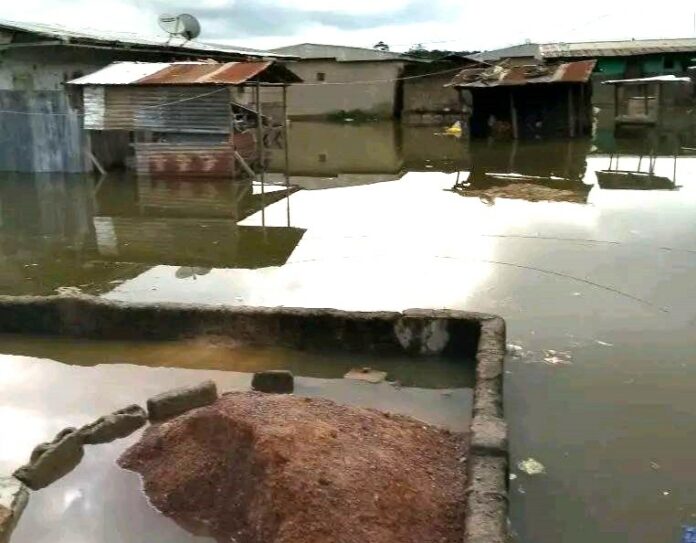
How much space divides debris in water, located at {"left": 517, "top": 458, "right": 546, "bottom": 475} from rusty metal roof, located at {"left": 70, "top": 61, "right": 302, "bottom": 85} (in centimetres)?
1174

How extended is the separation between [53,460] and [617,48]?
1452 inches

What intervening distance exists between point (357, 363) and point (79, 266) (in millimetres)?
4794

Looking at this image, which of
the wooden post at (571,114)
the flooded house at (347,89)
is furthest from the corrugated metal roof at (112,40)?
the wooden post at (571,114)

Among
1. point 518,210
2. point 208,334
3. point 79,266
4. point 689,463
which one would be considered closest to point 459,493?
point 689,463

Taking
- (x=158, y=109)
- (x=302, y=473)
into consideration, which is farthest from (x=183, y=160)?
(x=302, y=473)

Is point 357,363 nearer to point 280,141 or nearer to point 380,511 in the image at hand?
point 380,511

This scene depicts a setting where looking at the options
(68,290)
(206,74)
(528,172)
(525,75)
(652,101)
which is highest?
(525,75)

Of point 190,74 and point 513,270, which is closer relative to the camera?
point 513,270

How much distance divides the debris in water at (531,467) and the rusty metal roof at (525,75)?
19.1 meters

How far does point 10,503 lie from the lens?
4.12 meters

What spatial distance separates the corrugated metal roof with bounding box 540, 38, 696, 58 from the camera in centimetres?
3353

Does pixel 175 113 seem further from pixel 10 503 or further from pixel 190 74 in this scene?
pixel 10 503

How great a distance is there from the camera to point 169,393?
16.8 feet

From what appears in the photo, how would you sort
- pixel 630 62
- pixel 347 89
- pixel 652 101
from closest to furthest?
pixel 652 101 → pixel 347 89 → pixel 630 62
